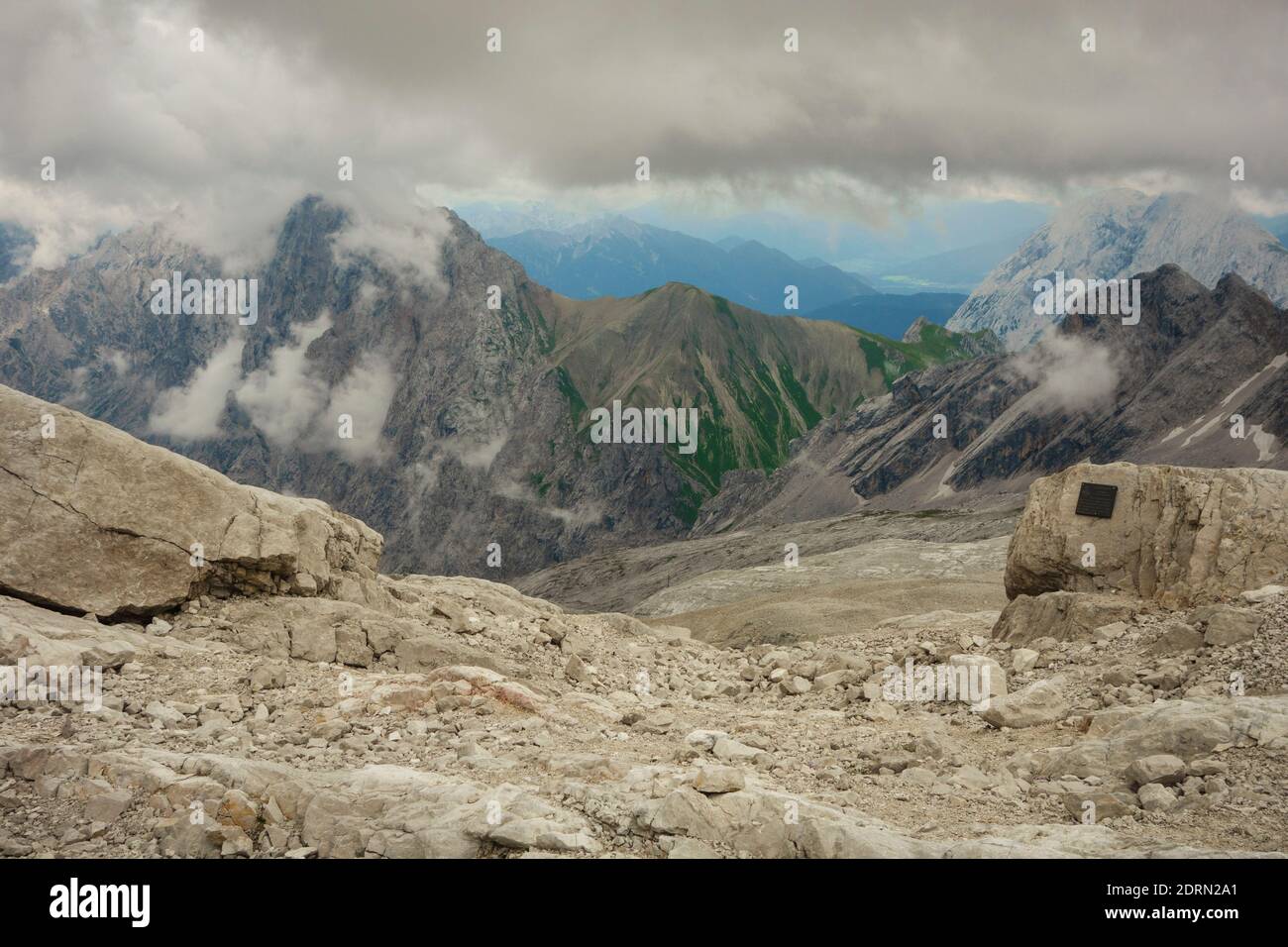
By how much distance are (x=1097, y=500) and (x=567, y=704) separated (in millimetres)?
16023

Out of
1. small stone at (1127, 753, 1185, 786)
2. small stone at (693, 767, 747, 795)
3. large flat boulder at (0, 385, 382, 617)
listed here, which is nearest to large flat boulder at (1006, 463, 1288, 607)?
small stone at (1127, 753, 1185, 786)

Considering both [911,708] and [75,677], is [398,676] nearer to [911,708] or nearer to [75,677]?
[75,677]

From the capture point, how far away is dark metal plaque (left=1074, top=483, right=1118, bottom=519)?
2439 cm

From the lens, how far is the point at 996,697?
18.3 m

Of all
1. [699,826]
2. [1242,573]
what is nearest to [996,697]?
[1242,573]

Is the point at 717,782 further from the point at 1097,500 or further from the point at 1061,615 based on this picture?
the point at 1097,500

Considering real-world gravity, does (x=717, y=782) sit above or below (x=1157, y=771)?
above

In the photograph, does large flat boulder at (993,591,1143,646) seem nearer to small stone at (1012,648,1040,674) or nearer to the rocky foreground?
the rocky foreground

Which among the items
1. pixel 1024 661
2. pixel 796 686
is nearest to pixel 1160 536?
pixel 1024 661

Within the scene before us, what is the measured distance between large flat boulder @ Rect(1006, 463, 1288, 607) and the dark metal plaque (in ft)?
0.37

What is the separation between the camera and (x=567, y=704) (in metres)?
18.5

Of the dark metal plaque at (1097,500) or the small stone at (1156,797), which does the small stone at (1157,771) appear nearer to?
the small stone at (1156,797)
